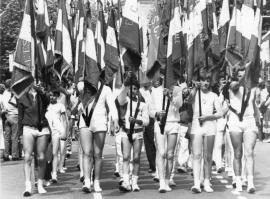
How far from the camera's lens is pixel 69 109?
17406mm

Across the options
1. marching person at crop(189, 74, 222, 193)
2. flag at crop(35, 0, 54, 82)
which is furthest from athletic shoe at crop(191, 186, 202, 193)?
flag at crop(35, 0, 54, 82)

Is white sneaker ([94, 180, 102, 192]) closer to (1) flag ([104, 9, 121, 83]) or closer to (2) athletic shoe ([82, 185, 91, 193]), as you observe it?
(2) athletic shoe ([82, 185, 91, 193])

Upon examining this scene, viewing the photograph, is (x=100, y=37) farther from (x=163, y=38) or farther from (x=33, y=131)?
(x=33, y=131)

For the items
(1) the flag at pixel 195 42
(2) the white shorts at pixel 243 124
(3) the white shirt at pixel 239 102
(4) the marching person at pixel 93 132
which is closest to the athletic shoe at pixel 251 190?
(2) the white shorts at pixel 243 124

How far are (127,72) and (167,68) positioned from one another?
2.77 ft

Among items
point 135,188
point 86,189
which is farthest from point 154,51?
point 86,189

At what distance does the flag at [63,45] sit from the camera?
52.6 feet

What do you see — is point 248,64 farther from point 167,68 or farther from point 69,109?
point 69,109

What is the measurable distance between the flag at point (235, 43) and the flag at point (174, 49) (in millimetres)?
1002

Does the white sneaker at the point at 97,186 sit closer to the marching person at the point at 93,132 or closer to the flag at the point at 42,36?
the marching person at the point at 93,132

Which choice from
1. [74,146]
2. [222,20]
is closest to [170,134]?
[222,20]

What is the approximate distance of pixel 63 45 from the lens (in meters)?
16.2

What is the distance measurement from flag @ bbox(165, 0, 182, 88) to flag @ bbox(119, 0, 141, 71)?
647mm

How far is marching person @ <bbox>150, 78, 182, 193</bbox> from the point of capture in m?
13.2
